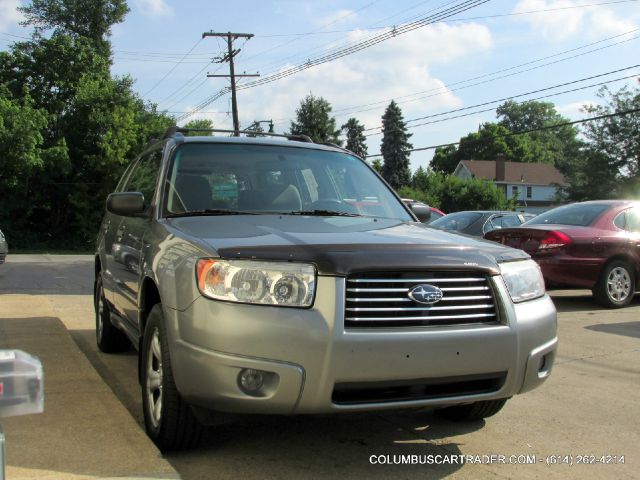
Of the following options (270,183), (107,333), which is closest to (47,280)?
(107,333)

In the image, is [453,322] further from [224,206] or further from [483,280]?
[224,206]

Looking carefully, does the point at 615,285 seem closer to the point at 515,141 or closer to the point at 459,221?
the point at 459,221

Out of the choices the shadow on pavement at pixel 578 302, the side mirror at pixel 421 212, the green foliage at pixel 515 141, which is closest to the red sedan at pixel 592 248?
the shadow on pavement at pixel 578 302

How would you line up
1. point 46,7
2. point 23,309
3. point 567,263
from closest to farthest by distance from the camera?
point 23,309
point 567,263
point 46,7

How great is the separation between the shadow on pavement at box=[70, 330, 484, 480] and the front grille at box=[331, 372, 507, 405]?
0.14m

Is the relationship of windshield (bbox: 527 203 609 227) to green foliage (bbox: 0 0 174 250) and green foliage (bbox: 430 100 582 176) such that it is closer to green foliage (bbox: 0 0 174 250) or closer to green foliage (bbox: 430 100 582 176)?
green foliage (bbox: 0 0 174 250)

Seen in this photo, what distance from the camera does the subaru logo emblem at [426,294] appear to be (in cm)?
301

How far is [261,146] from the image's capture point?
469 centimetres

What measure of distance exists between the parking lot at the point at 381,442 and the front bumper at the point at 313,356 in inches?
15.5

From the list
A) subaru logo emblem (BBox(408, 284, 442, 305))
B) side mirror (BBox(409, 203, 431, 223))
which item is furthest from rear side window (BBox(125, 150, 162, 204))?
subaru logo emblem (BBox(408, 284, 442, 305))

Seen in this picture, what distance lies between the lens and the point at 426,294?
3.02 metres

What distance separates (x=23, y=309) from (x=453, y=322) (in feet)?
20.5

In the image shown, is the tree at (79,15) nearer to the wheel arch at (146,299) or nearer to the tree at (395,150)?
the tree at (395,150)

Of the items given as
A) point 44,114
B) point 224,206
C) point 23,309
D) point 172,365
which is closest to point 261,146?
point 224,206
